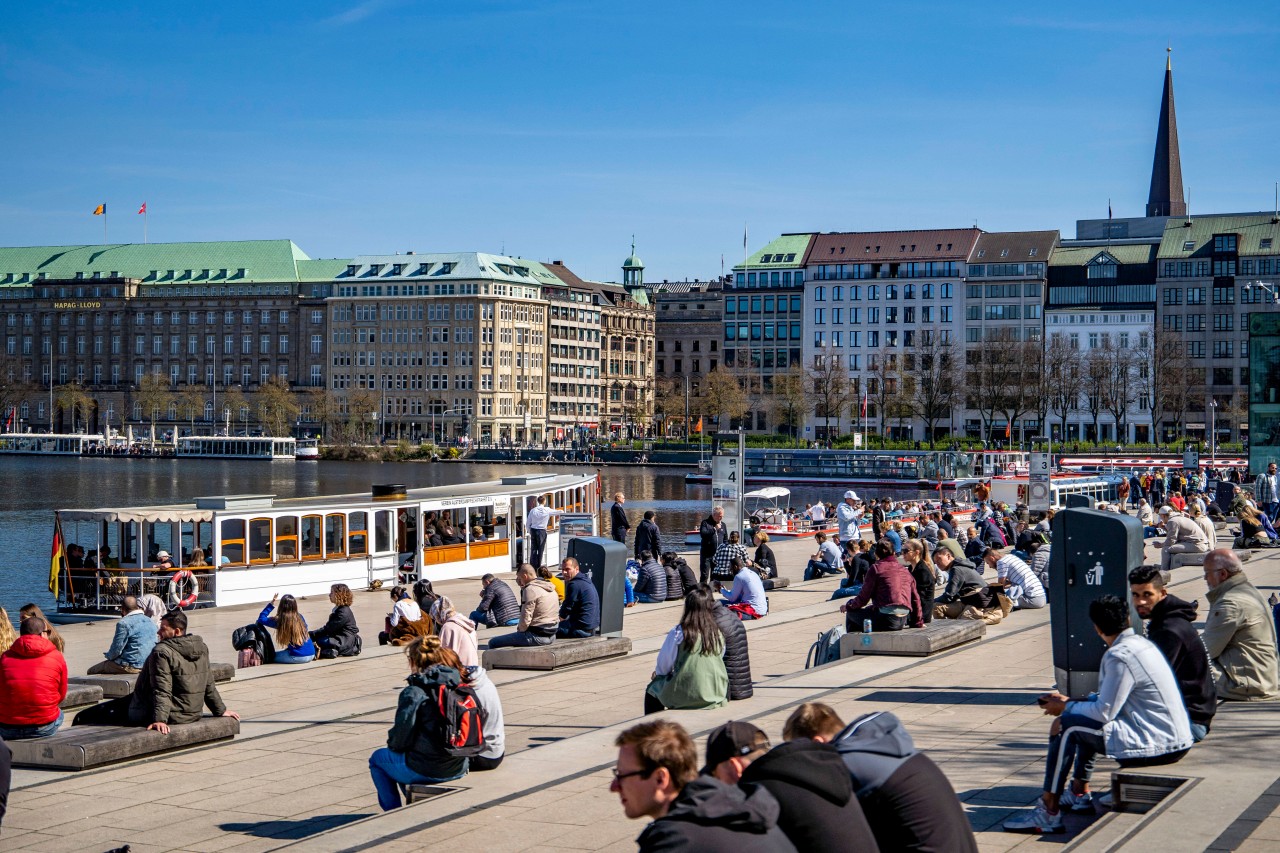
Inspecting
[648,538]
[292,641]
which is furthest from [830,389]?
[292,641]

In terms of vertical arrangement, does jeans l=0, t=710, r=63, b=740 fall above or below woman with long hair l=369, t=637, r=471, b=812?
below

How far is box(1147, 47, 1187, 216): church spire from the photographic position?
577ft

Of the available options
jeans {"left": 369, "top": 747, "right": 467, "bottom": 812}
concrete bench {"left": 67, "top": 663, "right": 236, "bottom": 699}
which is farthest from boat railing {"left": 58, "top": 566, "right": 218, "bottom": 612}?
jeans {"left": 369, "top": 747, "right": 467, "bottom": 812}

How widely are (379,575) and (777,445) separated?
100546mm

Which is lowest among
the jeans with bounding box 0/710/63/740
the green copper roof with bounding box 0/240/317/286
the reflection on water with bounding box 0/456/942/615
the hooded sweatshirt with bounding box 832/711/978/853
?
the reflection on water with bounding box 0/456/942/615

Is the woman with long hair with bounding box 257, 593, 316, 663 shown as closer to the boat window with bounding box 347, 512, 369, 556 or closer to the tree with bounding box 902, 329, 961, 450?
the boat window with bounding box 347, 512, 369, 556

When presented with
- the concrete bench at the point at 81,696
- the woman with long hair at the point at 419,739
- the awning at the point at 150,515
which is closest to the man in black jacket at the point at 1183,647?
the woman with long hair at the point at 419,739

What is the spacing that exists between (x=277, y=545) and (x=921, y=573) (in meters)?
17.7

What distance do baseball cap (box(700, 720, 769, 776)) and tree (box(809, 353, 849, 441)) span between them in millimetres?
131377

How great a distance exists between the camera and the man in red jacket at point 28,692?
42.1ft

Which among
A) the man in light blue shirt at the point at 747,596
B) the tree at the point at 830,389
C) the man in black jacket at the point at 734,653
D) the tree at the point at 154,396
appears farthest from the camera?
the tree at the point at 154,396

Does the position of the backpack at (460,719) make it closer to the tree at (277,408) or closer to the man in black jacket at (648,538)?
the man in black jacket at (648,538)

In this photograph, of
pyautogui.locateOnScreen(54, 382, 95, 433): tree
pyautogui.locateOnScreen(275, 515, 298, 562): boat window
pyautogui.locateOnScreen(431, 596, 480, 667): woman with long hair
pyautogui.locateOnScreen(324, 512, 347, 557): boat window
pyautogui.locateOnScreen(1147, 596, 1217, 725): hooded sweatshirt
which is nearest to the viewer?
pyautogui.locateOnScreen(1147, 596, 1217, 725): hooded sweatshirt

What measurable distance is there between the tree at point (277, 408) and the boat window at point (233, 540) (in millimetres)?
136579
